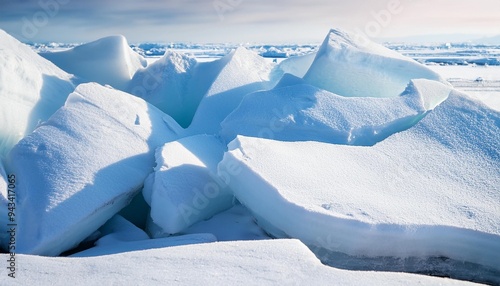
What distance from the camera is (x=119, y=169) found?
2.58 meters

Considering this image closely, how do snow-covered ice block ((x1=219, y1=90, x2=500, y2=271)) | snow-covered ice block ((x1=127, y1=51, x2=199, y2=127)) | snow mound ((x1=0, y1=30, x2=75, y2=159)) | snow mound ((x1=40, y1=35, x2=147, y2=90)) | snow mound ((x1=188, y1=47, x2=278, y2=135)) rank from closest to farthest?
snow-covered ice block ((x1=219, y1=90, x2=500, y2=271)) < snow mound ((x1=0, y1=30, x2=75, y2=159)) < snow mound ((x1=188, y1=47, x2=278, y2=135)) < snow-covered ice block ((x1=127, y1=51, x2=199, y2=127)) < snow mound ((x1=40, y1=35, x2=147, y2=90))

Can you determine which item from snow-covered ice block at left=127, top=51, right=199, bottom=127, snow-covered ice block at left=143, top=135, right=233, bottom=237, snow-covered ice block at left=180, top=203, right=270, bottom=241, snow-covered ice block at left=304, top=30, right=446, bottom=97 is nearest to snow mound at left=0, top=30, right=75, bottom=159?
snow-covered ice block at left=127, top=51, right=199, bottom=127

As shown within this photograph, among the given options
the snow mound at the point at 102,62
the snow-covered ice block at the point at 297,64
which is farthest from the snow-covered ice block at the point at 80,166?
the snow-covered ice block at the point at 297,64

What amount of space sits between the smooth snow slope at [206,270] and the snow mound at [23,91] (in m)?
1.70

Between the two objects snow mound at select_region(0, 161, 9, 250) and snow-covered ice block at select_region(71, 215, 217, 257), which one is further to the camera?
snow mound at select_region(0, 161, 9, 250)

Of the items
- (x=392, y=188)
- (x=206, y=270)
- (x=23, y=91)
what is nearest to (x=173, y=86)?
(x=23, y=91)

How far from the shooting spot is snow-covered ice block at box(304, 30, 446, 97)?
3742mm

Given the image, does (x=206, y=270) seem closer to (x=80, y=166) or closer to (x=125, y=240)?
(x=125, y=240)

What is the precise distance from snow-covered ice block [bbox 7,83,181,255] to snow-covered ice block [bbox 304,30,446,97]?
1.61 metres

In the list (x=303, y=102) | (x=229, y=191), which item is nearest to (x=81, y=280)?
(x=229, y=191)

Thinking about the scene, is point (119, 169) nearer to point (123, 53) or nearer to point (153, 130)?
point (153, 130)

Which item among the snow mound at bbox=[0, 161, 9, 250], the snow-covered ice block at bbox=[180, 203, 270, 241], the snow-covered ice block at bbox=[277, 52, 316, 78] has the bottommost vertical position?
the snow mound at bbox=[0, 161, 9, 250]

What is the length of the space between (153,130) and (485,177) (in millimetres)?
2344

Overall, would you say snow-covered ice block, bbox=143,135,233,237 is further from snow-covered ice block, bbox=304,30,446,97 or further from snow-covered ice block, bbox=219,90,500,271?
snow-covered ice block, bbox=304,30,446,97
